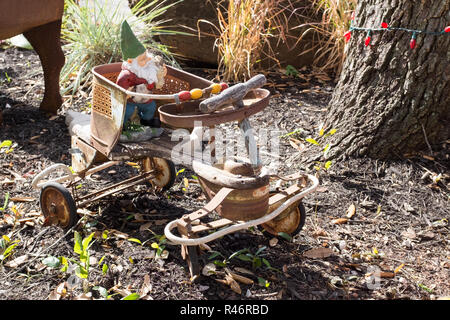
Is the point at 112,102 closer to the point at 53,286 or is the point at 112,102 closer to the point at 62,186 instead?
the point at 62,186

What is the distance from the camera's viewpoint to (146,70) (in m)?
2.59

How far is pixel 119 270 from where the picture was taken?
8.19 feet

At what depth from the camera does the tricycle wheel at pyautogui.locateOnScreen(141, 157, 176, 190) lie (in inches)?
122

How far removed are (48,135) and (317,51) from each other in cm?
236

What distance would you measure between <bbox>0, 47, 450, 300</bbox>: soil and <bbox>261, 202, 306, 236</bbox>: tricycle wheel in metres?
0.04

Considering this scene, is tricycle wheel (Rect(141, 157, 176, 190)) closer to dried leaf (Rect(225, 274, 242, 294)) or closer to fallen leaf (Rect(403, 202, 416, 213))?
dried leaf (Rect(225, 274, 242, 294))

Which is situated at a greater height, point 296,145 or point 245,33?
point 245,33

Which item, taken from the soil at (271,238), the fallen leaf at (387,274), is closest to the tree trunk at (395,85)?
the soil at (271,238)

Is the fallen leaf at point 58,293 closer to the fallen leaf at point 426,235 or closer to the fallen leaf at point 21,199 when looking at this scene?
the fallen leaf at point 21,199

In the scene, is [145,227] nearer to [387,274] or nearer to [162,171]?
[162,171]

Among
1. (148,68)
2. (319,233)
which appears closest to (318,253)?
(319,233)

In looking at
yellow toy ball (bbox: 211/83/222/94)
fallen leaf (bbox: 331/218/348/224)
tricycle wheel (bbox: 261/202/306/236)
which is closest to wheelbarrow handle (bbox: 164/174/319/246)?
tricycle wheel (bbox: 261/202/306/236)

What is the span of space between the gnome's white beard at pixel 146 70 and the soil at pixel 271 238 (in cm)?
79

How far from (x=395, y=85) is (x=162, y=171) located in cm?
147
